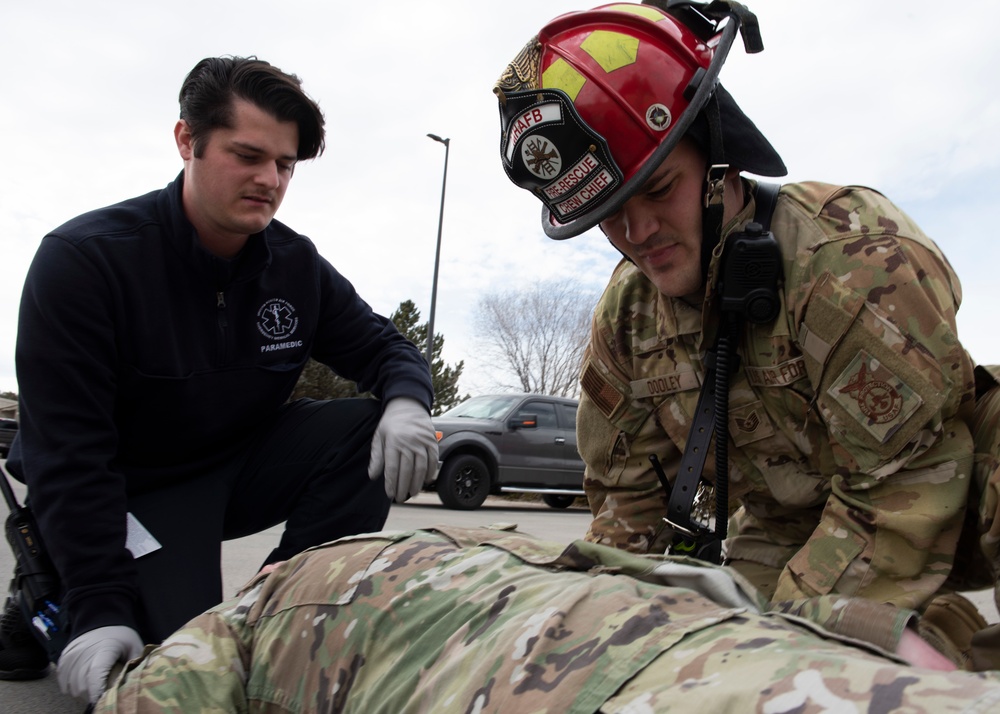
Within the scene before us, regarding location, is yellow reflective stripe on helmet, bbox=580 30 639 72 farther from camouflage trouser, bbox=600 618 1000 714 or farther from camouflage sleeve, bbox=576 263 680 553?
camouflage trouser, bbox=600 618 1000 714

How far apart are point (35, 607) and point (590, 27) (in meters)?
2.11

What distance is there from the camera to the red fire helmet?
2055 mm

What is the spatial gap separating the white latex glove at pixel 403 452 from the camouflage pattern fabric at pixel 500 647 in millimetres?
863

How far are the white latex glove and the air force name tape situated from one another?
84cm

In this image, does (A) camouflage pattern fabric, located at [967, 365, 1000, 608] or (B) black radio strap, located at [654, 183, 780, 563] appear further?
(B) black radio strap, located at [654, 183, 780, 563]

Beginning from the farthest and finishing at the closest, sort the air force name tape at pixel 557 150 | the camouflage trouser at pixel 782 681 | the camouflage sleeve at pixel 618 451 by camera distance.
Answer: the camouflage sleeve at pixel 618 451 < the air force name tape at pixel 557 150 < the camouflage trouser at pixel 782 681

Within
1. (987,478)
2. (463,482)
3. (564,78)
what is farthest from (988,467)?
(463,482)

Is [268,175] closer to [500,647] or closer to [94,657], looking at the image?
[94,657]

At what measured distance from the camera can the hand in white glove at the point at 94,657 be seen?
1975 millimetres

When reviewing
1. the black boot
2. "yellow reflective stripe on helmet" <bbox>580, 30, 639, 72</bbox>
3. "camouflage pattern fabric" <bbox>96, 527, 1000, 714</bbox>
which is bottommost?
the black boot

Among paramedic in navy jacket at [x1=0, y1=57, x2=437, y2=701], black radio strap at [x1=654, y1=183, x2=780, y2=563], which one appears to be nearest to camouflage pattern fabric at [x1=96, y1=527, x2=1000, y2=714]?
paramedic in navy jacket at [x1=0, y1=57, x2=437, y2=701]

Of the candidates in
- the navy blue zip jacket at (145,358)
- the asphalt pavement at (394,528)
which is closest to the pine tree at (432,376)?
the asphalt pavement at (394,528)

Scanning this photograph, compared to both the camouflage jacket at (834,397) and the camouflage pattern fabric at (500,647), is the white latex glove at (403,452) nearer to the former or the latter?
the camouflage jacket at (834,397)

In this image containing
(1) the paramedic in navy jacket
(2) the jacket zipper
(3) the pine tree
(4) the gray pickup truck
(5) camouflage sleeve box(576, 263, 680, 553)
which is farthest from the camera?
(3) the pine tree
